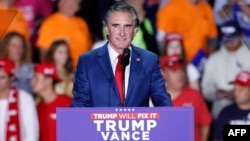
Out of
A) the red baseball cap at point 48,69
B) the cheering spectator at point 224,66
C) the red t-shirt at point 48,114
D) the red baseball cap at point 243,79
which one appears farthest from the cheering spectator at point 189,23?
the red t-shirt at point 48,114

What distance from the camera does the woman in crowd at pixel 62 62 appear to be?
6.20 m

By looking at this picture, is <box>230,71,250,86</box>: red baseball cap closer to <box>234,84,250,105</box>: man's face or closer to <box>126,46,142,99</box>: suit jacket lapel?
<box>234,84,250,105</box>: man's face

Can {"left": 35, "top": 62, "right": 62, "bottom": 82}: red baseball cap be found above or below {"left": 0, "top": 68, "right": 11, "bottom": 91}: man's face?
above

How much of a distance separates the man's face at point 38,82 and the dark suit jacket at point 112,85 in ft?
4.95

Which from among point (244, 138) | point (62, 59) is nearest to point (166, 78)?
point (62, 59)

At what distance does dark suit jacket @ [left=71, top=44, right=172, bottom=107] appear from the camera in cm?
457

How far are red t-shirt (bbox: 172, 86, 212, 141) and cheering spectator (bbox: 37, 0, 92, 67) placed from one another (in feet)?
2.39

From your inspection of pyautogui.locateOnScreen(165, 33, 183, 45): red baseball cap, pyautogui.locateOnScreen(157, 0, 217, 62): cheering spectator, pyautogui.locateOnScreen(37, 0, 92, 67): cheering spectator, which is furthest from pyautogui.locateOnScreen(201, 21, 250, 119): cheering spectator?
pyautogui.locateOnScreen(37, 0, 92, 67): cheering spectator

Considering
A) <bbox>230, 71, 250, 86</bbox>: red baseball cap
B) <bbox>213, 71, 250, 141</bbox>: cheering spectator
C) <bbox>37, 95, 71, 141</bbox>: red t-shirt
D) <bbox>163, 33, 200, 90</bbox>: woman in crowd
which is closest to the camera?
<bbox>37, 95, 71, 141</bbox>: red t-shirt

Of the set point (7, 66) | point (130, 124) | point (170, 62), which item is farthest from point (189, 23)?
point (130, 124)

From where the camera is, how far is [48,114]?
19.7 feet

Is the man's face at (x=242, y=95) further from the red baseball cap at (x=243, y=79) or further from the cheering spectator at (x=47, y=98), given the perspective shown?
the cheering spectator at (x=47, y=98)

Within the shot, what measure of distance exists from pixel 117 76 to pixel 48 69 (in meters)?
1.64

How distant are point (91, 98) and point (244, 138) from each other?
0.65 metres
